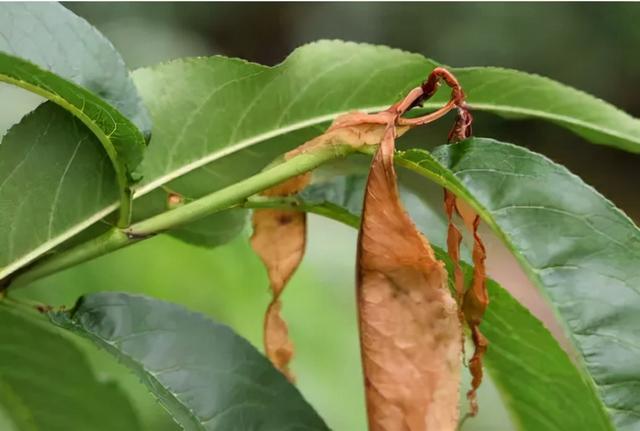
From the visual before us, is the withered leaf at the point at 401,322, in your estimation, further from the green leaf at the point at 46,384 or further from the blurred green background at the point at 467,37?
the blurred green background at the point at 467,37

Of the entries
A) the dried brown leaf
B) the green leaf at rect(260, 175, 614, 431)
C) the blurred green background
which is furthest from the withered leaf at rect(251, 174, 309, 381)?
the blurred green background

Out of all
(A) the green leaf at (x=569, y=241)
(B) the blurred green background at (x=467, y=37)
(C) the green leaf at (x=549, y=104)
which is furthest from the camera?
(B) the blurred green background at (x=467, y=37)

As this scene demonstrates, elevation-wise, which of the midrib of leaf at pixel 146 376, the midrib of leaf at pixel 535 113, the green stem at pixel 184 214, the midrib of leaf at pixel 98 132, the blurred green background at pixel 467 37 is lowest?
the midrib of leaf at pixel 146 376

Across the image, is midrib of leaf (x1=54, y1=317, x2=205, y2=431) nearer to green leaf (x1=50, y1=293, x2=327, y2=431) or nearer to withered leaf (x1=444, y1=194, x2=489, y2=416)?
green leaf (x1=50, y1=293, x2=327, y2=431)

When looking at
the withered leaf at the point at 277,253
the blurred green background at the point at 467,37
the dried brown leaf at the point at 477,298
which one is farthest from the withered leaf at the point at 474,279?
the blurred green background at the point at 467,37

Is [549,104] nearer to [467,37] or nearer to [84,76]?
[84,76]
